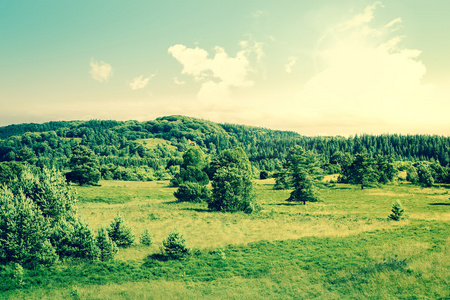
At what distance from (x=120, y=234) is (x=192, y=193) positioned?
3396 cm

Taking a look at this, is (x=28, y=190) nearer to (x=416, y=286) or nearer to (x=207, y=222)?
(x=207, y=222)

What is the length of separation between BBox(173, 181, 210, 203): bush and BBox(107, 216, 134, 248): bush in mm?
33223

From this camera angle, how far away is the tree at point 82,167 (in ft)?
251

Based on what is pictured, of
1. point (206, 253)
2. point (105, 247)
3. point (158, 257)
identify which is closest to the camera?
point (105, 247)

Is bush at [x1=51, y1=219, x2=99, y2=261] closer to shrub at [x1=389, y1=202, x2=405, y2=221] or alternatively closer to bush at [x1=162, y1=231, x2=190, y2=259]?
bush at [x1=162, y1=231, x2=190, y2=259]

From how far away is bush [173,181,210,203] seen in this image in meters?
60.2

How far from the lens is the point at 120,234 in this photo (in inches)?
1046

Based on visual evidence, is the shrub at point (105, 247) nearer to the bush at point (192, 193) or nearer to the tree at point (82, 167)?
the bush at point (192, 193)

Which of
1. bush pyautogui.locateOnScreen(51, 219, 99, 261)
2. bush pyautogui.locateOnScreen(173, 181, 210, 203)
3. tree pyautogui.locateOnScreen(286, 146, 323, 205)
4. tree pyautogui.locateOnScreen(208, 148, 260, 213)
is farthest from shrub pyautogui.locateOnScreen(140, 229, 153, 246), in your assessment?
tree pyautogui.locateOnScreen(286, 146, 323, 205)

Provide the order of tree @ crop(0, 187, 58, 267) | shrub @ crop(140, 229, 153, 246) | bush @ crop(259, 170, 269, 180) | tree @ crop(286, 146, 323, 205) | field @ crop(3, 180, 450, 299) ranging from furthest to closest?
bush @ crop(259, 170, 269, 180)
tree @ crop(286, 146, 323, 205)
shrub @ crop(140, 229, 153, 246)
tree @ crop(0, 187, 58, 267)
field @ crop(3, 180, 450, 299)

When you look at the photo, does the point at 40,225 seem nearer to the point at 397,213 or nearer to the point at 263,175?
the point at 397,213

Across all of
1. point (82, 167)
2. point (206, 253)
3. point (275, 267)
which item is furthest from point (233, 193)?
point (82, 167)

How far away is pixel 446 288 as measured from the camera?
1758 centimetres

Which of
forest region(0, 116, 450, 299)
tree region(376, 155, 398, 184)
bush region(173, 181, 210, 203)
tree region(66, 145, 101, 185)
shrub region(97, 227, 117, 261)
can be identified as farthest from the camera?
tree region(376, 155, 398, 184)
